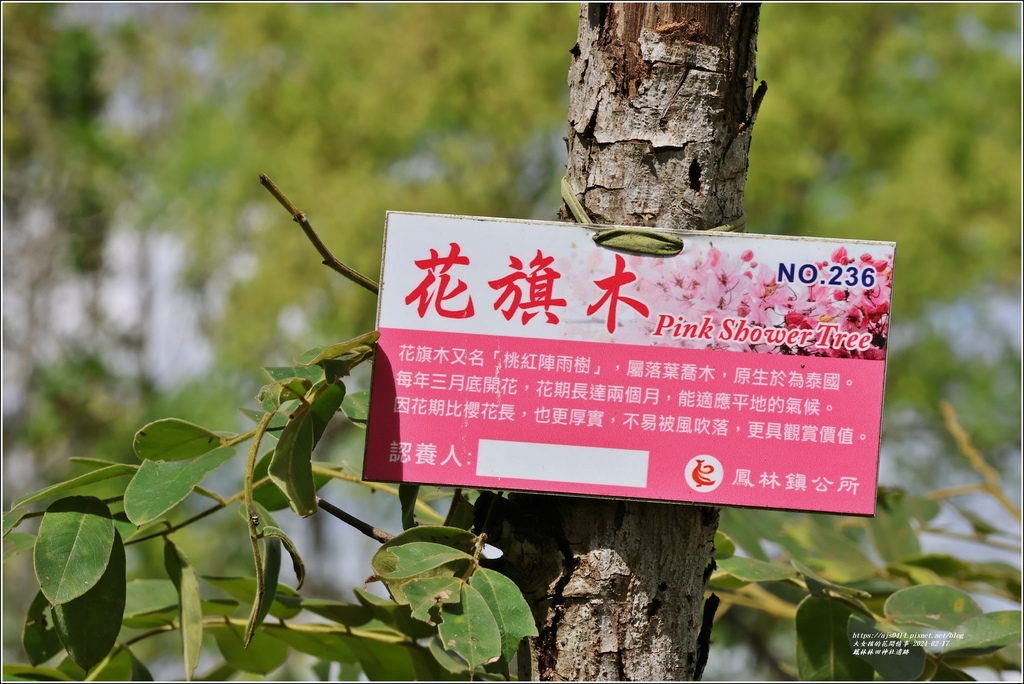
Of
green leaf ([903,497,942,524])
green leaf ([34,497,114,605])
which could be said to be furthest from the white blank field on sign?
green leaf ([903,497,942,524])

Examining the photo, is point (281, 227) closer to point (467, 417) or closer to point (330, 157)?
point (330, 157)

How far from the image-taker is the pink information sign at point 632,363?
16.8 inches

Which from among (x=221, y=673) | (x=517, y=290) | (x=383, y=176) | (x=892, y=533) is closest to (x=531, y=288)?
(x=517, y=290)

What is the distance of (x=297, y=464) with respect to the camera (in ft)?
1.33

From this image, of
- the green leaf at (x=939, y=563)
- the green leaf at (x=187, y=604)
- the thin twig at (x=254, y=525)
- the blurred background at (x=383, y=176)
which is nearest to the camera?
the thin twig at (x=254, y=525)

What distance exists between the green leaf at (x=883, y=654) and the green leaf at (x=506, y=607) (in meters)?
0.21

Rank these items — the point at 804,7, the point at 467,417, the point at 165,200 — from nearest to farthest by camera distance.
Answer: the point at 467,417
the point at 804,7
the point at 165,200

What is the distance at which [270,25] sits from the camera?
4.29 m

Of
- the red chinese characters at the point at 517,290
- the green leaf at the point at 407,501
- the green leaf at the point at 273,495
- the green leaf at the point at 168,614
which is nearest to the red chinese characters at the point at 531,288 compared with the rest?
the red chinese characters at the point at 517,290

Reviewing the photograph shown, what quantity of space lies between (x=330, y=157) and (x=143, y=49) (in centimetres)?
156

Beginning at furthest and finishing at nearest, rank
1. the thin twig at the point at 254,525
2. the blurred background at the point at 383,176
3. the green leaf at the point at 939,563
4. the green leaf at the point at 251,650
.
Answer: the blurred background at the point at 383,176 → the green leaf at the point at 939,563 → the green leaf at the point at 251,650 → the thin twig at the point at 254,525

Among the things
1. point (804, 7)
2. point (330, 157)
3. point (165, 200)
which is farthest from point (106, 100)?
point (804, 7)

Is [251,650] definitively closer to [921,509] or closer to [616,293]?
[616,293]

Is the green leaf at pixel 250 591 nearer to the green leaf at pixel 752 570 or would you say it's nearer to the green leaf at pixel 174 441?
the green leaf at pixel 174 441
